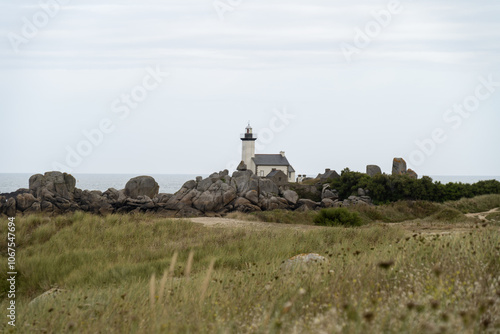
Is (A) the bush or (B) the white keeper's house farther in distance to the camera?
(B) the white keeper's house

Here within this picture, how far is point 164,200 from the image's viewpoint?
40469 millimetres

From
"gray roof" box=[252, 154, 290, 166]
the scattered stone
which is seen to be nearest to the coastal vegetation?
the scattered stone

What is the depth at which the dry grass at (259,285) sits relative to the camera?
15.0ft

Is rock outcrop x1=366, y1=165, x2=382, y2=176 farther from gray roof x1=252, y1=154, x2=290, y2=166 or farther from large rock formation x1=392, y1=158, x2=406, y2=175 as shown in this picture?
gray roof x1=252, y1=154, x2=290, y2=166

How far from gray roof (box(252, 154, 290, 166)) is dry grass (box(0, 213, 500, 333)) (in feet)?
171

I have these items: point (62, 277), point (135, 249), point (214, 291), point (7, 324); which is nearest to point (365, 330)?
point (214, 291)

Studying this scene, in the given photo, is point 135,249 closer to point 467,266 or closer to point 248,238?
point 248,238

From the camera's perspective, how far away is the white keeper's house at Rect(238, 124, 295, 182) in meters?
69.1

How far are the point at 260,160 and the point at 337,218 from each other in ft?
143

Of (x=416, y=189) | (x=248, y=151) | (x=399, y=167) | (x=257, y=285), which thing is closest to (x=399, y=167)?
(x=399, y=167)

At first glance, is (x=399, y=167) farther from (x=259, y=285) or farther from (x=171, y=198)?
(x=259, y=285)

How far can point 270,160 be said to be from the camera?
229 feet

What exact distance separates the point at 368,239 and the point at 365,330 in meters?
12.0

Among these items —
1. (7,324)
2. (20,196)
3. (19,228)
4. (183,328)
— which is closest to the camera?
(183,328)
